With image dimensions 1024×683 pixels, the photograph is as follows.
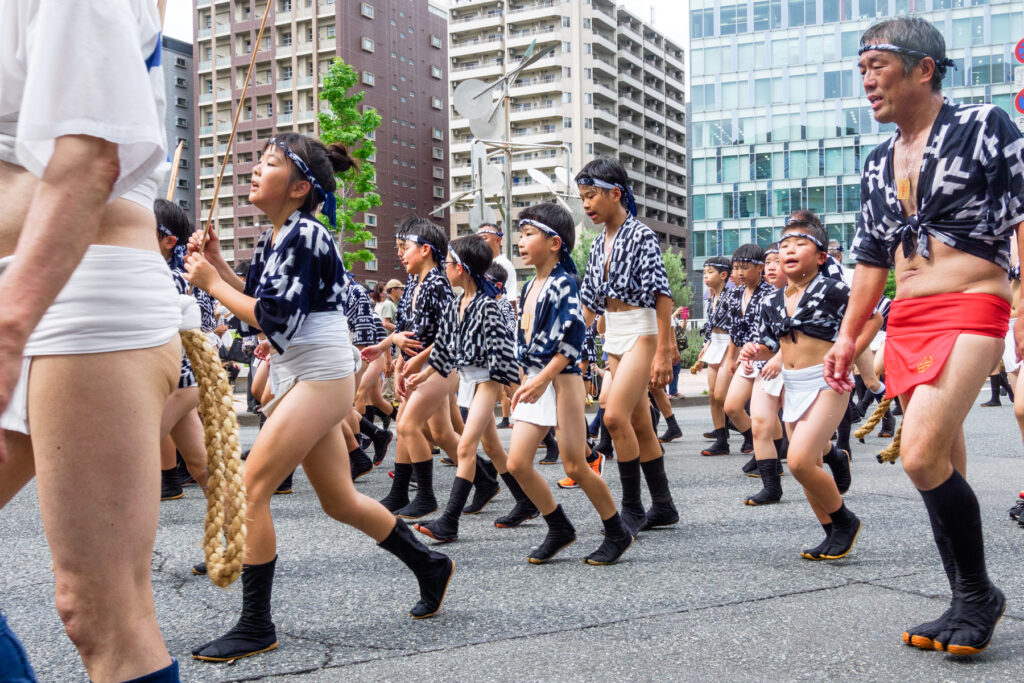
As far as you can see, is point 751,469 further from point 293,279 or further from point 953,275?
point 293,279

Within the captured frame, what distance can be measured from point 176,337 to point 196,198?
305ft

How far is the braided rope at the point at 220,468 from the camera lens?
2.15 m

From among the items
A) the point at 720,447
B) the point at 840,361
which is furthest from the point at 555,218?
the point at 720,447

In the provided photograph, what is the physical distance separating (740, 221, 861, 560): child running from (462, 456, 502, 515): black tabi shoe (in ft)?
7.04

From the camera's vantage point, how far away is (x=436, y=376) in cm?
635

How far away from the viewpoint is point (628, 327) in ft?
18.0

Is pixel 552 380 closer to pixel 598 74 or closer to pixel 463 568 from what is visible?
pixel 463 568

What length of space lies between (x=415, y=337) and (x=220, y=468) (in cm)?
407

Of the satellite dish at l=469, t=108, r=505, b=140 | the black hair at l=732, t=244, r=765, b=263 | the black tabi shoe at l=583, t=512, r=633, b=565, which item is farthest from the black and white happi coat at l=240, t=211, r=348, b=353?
the satellite dish at l=469, t=108, r=505, b=140

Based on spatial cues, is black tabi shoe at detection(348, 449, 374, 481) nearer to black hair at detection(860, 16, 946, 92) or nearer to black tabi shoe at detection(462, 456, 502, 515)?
black tabi shoe at detection(462, 456, 502, 515)

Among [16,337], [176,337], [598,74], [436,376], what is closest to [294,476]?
[436,376]

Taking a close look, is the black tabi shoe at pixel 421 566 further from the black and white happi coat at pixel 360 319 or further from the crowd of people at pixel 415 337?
the black and white happi coat at pixel 360 319

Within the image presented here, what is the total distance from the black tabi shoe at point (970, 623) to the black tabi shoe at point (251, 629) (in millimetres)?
2313

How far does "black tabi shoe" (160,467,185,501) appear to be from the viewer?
7410 mm
